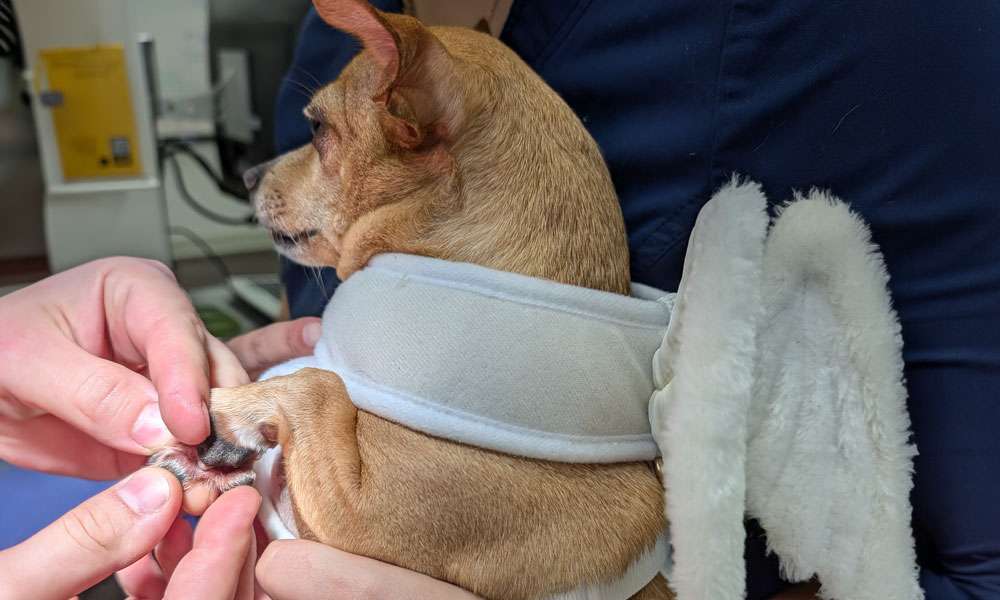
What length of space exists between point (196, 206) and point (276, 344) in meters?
1.75

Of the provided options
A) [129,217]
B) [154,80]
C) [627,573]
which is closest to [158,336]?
[627,573]

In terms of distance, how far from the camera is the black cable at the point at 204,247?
2.50m

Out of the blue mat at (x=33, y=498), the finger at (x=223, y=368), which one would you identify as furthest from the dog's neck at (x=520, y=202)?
the blue mat at (x=33, y=498)

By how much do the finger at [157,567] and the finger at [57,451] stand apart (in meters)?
0.13

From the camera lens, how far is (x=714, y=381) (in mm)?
708

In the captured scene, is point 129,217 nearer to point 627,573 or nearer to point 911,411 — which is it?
point 627,573

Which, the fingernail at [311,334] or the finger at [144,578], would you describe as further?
the fingernail at [311,334]

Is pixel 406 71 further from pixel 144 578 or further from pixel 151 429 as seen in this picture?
pixel 144 578

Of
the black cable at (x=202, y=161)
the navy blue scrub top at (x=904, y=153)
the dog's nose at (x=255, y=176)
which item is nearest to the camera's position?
the navy blue scrub top at (x=904, y=153)

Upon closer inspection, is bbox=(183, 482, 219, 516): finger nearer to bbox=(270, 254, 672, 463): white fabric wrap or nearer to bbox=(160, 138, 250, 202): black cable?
bbox=(270, 254, 672, 463): white fabric wrap

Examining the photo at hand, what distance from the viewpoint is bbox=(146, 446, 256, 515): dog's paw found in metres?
0.78

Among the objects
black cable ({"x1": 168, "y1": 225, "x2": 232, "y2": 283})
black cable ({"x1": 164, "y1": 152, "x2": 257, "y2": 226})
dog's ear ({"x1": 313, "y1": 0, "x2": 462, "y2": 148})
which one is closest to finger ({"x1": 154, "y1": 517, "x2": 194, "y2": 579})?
dog's ear ({"x1": 313, "y1": 0, "x2": 462, "y2": 148})

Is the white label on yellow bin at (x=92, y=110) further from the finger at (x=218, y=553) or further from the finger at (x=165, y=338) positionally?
the finger at (x=218, y=553)

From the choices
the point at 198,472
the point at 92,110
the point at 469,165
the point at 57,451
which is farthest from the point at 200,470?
the point at 92,110
